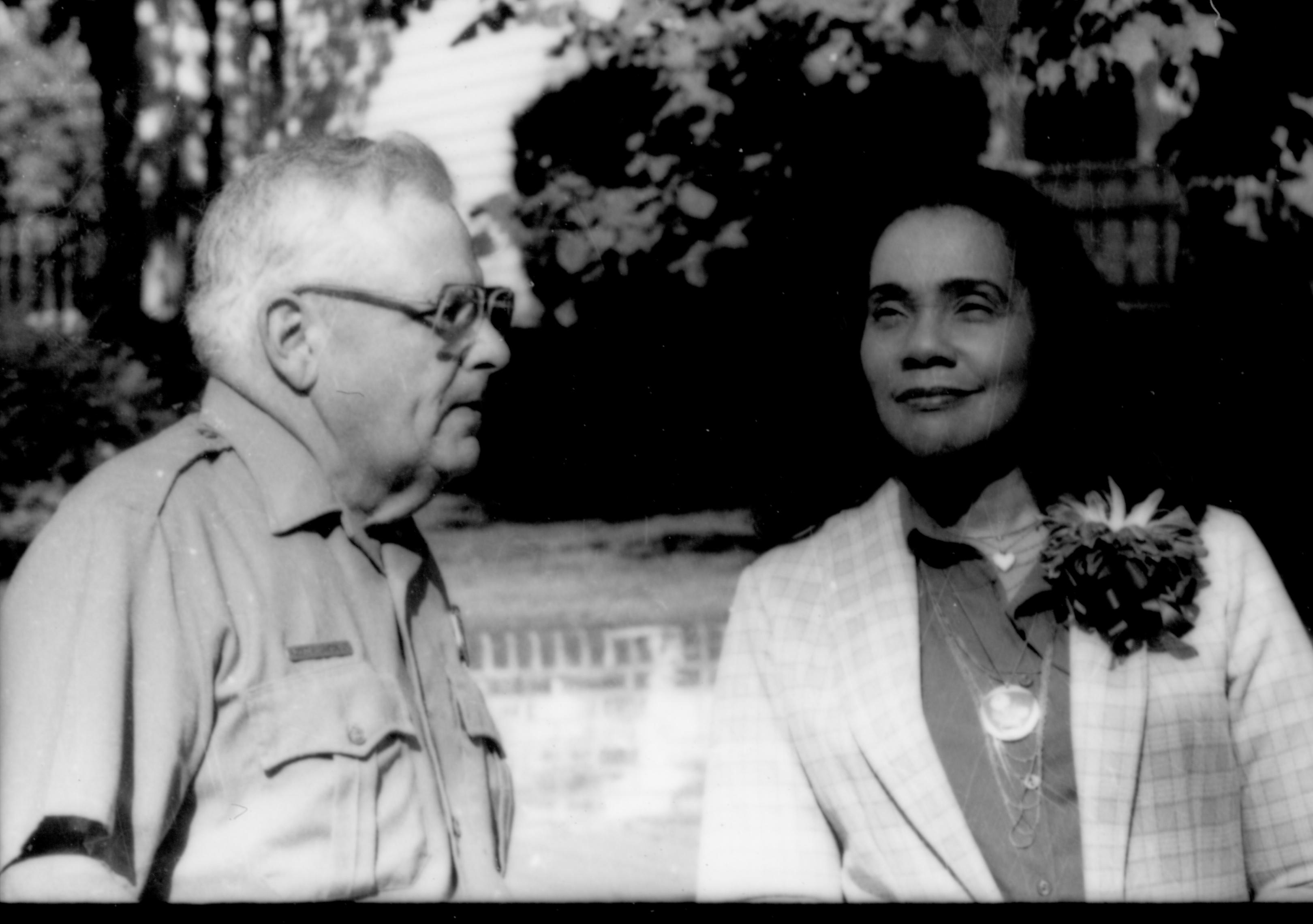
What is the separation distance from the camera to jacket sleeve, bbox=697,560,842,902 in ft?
9.48

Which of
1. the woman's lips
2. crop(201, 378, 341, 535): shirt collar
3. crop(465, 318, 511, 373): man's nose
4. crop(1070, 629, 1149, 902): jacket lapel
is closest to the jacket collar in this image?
crop(1070, 629, 1149, 902): jacket lapel

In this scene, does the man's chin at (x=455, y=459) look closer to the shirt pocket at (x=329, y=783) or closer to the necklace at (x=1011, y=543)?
the shirt pocket at (x=329, y=783)

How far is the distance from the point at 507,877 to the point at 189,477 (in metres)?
1.06

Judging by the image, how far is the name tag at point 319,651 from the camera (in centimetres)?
296

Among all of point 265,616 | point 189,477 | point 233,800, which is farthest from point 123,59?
point 233,800

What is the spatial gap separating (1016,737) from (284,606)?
1.48 meters

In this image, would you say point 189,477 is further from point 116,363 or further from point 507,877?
point 507,877

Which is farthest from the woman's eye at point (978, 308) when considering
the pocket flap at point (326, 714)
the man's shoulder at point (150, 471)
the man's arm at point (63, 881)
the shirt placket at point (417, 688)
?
the man's arm at point (63, 881)

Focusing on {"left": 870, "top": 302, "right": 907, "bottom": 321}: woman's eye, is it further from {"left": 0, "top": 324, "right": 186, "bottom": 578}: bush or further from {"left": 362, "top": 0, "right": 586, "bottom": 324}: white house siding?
{"left": 0, "top": 324, "right": 186, "bottom": 578}: bush

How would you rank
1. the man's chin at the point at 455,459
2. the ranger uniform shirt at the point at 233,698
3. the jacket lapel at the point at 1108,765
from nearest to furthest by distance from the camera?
the jacket lapel at the point at 1108,765
the ranger uniform shirt at the point at 233,698
the man's chin at the point at 455,459

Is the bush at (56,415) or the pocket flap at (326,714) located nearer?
the pocket flap at (326,714)

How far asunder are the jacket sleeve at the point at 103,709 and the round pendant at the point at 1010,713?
155 cm

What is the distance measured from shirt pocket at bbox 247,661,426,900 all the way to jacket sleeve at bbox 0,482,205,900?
0.16 m

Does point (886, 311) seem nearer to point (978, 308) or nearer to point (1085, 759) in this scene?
point (978, 308)
